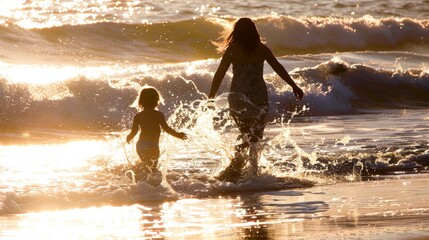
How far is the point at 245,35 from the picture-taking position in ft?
39.1

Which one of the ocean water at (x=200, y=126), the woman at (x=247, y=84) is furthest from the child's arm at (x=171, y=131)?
the woman at (x=247, y=84)

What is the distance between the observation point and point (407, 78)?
79.0ft

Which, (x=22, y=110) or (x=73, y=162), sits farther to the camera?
(x=22, y=110)

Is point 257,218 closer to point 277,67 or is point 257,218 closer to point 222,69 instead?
point 222,69

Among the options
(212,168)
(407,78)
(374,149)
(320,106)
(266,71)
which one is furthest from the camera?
(407,78)

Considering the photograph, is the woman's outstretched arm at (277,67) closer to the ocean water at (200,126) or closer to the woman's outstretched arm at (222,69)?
the woman's outstretched arm at (222,69)

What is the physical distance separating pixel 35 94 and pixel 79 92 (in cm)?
91

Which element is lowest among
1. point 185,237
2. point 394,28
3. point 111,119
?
point 185,237

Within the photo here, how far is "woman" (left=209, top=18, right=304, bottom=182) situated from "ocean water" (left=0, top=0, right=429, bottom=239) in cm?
38

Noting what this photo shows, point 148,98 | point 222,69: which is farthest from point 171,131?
point 222,69

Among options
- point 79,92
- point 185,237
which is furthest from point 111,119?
point 185,237

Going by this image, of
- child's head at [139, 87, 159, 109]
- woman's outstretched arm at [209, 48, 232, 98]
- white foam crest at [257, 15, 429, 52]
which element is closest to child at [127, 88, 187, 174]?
child's head at [139, 87, 159, 109]

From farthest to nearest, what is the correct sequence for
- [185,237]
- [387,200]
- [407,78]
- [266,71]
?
1. [407,78]
2. [266,71]
3. [387,200]
4. [185,237]

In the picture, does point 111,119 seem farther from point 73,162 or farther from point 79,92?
point 73,162
